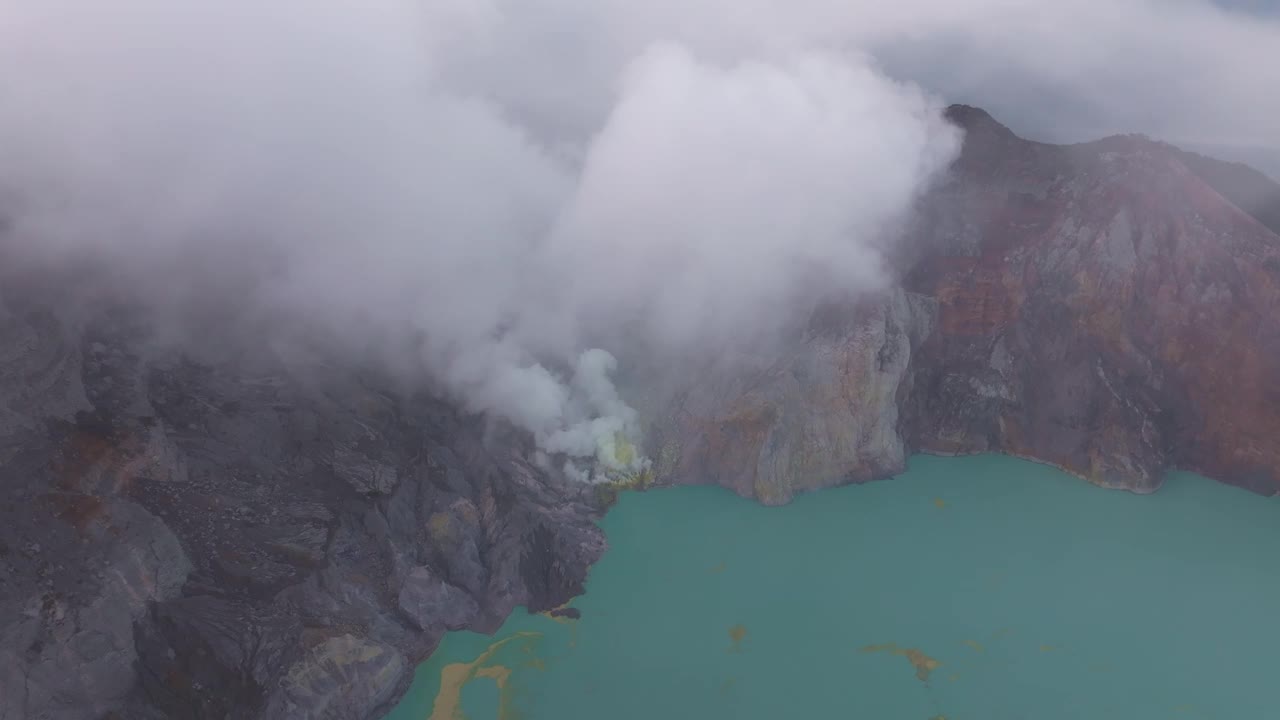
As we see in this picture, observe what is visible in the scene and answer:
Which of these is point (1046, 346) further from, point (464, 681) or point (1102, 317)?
point (464, 681)

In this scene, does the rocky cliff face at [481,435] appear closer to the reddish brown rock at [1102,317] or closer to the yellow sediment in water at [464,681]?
the reddish brown rock at [1102,317]

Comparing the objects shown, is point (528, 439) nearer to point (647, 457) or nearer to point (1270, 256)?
point (647, 457)

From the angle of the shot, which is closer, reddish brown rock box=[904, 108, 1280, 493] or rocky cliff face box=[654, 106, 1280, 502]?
rocky cliff face box=[654, 106, 1280, 502]

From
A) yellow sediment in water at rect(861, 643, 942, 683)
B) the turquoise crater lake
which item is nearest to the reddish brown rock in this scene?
the turquoise crater lake

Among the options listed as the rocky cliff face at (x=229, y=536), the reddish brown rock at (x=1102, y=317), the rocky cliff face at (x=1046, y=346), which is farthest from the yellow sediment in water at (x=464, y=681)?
the reddish brown rock at (x=1102, y=317)

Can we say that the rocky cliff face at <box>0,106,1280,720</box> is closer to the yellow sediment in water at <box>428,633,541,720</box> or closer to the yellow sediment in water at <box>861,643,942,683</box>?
the yellow sediment in water at <box>428,633,541,720</box>

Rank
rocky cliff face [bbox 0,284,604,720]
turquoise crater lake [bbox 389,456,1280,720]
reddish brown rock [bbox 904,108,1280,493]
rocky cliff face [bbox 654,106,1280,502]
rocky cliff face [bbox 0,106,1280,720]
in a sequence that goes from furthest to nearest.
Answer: reddish brown rock [bbox 904,108,1280,493] → rocky cliff face [bbox 654,106,1280,502] → turquoise crater lake [bbox 389,456,1280,720] → rocky cliff face [bbox 0,106,1280,720] → rocky cliff face [bbox 0,284,604,720]

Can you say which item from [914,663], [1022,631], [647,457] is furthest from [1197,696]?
[647,457]
